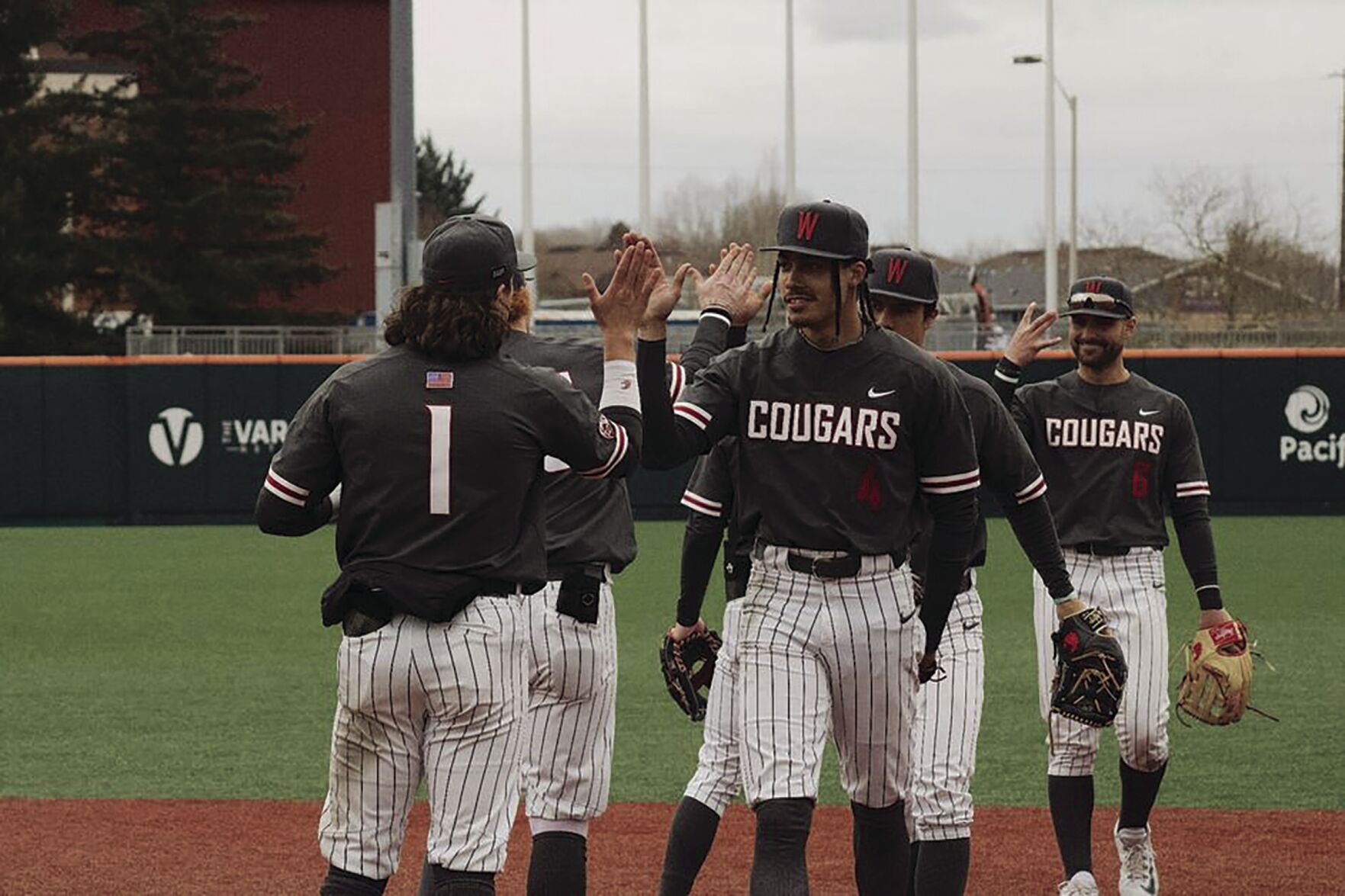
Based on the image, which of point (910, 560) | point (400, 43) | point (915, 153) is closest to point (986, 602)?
point (400, 43)

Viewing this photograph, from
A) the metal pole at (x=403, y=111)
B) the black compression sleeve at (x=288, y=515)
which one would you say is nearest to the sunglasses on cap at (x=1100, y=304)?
the black compression sleeve at (x=288, y=515)

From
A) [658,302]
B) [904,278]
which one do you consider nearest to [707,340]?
[658,302]

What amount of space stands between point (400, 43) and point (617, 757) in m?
9.27

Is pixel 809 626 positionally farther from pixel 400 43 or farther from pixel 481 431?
pixel 400 43

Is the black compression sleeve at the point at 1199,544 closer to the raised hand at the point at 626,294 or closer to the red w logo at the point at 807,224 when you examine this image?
the red w logo at the point at 807,224

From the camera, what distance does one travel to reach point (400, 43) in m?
16.3

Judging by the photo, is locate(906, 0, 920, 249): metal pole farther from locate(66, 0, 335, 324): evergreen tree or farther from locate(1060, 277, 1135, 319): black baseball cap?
locate(1060, 277, 1135, 319): black baseball cap

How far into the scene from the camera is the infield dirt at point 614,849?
6.24 m

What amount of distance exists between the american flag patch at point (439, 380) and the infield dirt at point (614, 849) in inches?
102

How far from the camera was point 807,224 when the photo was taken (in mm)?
4492

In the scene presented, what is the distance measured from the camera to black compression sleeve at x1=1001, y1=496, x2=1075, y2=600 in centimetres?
498

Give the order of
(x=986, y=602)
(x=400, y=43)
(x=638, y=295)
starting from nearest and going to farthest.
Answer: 1. (x=638, y=295)
2. (x=986, y=602)
3. (x=400, y=43)

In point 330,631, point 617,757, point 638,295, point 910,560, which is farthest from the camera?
point 330,631

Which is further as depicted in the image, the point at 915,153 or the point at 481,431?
the point at 915,153
